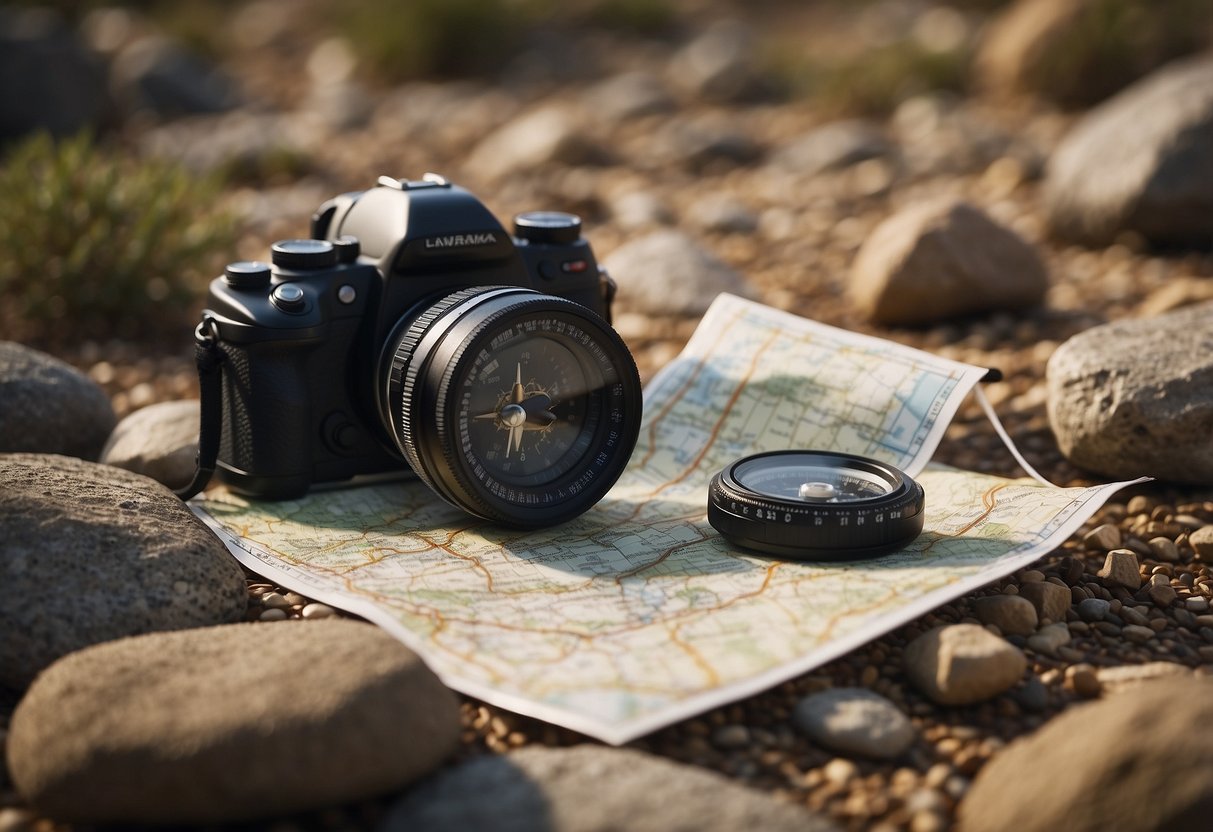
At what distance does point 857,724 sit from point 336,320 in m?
1.85

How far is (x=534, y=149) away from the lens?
850cm

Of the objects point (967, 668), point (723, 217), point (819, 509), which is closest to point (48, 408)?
point (819, 509)

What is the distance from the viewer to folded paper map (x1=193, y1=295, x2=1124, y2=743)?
9.24 feet

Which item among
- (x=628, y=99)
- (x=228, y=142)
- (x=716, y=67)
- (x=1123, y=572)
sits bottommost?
(x=1123, y=572)

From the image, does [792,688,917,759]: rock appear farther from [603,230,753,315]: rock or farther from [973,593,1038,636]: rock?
[603,230,753,315]: rock

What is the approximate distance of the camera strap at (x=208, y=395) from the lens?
3.67 metres

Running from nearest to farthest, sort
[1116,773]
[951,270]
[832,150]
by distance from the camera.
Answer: [1116,773]
[951,270]
[832,150]

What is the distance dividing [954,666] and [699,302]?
310 centimetres

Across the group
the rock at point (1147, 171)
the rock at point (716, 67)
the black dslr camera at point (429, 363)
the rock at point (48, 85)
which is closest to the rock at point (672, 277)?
the rock at point (1147, 171)

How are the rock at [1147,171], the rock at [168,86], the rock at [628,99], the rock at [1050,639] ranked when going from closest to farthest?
the rock at [1050,639] → the rock at [1147,171] → the rock at [628,99] → the rock at [168,86]

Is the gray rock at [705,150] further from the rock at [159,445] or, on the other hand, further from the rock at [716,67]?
the rock at [159,445]

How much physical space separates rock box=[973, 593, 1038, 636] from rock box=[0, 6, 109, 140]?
781cm

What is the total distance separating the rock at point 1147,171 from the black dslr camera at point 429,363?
3240mm

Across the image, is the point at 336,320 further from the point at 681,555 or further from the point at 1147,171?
the point at 1147,171
